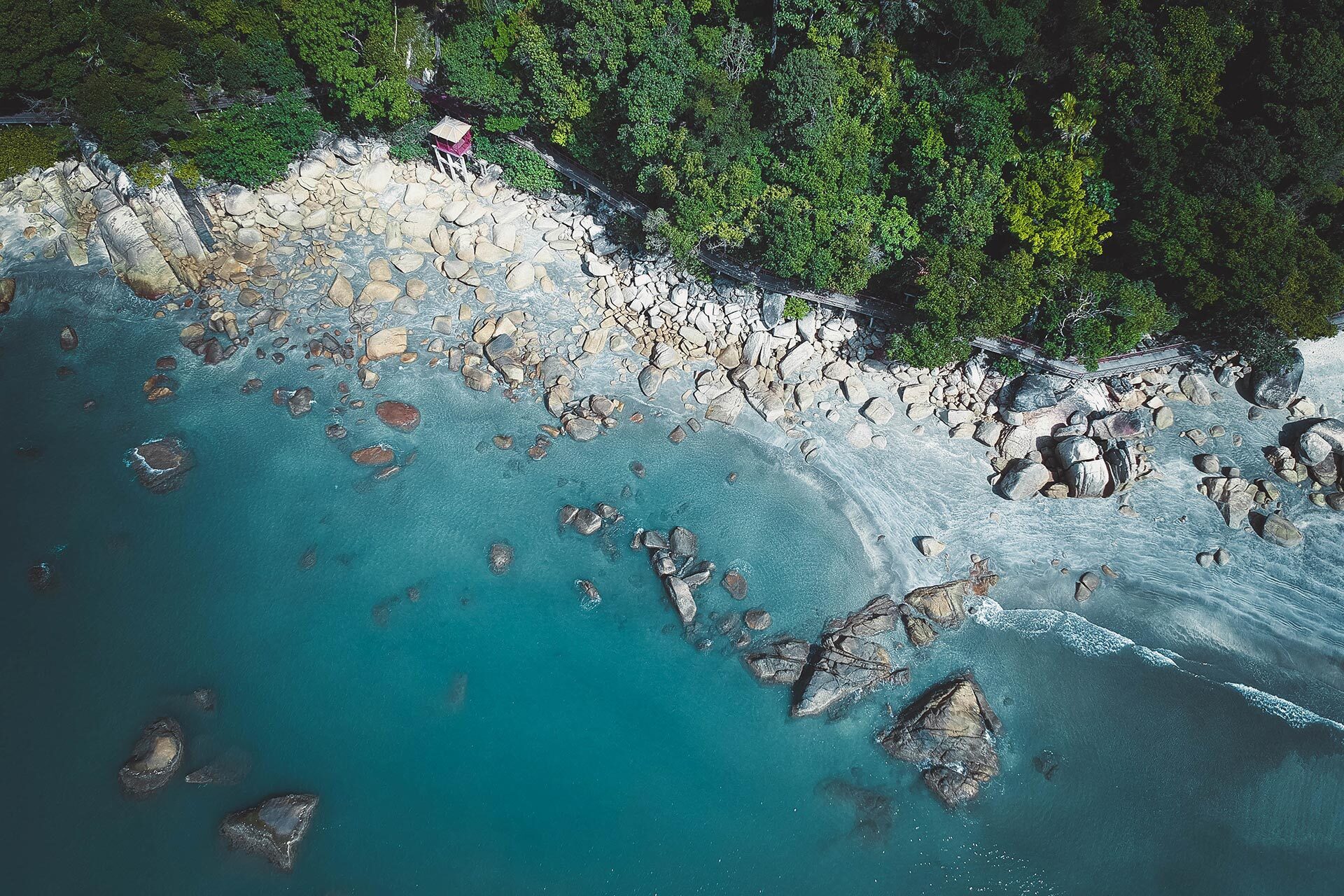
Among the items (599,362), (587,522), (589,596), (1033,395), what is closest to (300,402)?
(599,362)

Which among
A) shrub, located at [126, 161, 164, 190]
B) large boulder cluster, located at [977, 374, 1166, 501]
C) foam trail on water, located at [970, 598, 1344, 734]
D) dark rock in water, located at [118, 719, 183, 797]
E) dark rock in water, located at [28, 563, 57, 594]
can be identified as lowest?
dark rock in water, located at [118, 719, 183, 797]

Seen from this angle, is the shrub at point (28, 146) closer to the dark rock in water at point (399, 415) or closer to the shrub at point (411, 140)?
the shrub at point (411, 140)

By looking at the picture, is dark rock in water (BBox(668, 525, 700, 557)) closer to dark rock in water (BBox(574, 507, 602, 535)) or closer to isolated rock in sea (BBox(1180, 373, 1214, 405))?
dark rock in water (BBox(574, 507, 602, 535))

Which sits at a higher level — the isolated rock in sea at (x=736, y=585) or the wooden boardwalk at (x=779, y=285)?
the wooden boardwalk at (x=779, y=285)

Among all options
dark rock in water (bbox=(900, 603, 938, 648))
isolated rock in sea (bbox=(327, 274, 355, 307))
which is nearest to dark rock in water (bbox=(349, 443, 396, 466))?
isolated rock in sea (bbox=(327, 274, 355, 307))

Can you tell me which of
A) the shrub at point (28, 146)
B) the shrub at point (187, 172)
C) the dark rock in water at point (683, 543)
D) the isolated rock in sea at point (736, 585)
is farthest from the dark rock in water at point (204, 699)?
the shrub at point (28, 146)

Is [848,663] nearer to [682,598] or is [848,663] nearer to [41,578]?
[682,598]

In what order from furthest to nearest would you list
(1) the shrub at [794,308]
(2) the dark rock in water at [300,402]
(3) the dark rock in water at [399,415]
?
(1) the shrub at [794,308] → (2) the dark rock in water at [300,402] → (3) the dark rock in water at [399,415]
